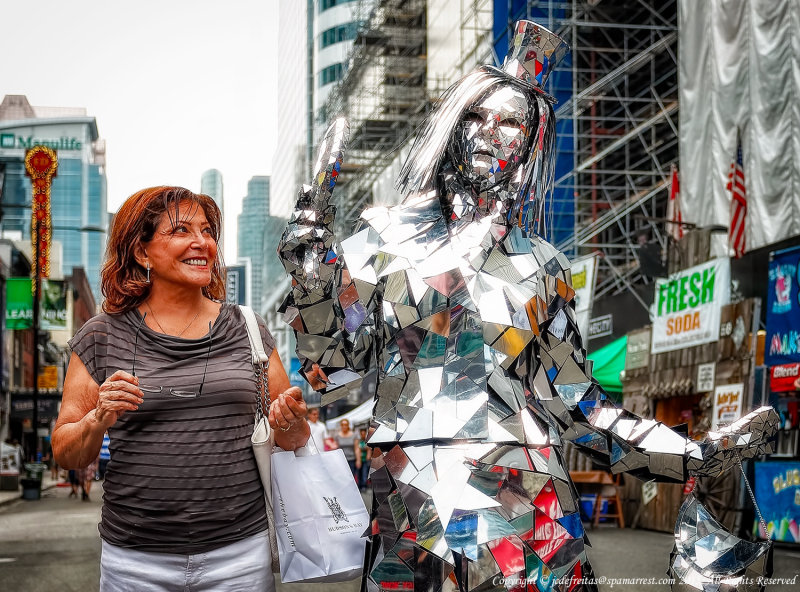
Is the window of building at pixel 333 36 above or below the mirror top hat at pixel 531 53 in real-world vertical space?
above

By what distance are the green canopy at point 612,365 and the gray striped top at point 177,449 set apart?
11835 mm

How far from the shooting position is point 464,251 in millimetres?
2391

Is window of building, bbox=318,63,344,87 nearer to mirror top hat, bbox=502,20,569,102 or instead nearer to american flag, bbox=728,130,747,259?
american flag, bbox=728,130,747,259

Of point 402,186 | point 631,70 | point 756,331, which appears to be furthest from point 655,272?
point 402,186

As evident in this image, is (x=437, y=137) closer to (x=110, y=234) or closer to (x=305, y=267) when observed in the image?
(x=305, y=267)

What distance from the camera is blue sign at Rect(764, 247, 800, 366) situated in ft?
30.7

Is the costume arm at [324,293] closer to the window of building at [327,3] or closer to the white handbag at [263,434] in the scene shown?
the white handbag at [263,434]

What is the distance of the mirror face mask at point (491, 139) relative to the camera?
247cm

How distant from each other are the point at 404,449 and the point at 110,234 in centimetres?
101

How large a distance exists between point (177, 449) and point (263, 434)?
209 mm

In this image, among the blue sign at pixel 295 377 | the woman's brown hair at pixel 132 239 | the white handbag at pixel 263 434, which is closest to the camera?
the white handbag at pixel 263 434

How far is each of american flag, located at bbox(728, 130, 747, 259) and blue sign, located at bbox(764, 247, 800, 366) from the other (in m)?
1.90

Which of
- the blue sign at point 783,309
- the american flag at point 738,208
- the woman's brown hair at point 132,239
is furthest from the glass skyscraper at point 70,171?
the woman's brown hair at point 132,239

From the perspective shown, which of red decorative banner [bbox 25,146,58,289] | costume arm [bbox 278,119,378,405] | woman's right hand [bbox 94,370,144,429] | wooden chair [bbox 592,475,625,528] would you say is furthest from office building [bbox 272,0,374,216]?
woman's right hand [bbox 94,370,144,429]
